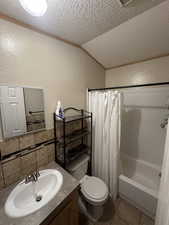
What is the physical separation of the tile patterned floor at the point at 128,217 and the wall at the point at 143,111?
859mm

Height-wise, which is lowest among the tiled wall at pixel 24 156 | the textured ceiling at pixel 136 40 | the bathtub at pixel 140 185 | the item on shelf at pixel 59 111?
the bathtub at pixel 140 185

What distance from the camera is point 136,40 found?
1417 mm

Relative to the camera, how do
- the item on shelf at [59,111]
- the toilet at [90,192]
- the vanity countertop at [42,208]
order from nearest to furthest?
the vanity countertop at [42,208]
the toilet at [90,192]
the item on shelf at [59,111]

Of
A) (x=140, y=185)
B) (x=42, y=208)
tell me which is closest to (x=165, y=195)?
(x=140, y=185)

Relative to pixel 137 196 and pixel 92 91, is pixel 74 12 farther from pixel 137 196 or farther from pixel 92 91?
pixel 137 196

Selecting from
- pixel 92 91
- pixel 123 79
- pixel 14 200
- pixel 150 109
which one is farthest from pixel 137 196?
pixel 123 79

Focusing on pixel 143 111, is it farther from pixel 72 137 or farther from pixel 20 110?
pixel 20 110

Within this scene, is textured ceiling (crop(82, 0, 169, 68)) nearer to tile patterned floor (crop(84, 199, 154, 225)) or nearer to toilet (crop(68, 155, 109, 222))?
toilet (crop(68, 155, 109, 222))

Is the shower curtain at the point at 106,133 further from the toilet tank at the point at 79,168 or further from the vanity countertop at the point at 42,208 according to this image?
the vanity countertop at the point at 42,208

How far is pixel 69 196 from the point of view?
899 mm

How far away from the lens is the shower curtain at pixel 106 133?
1.47m

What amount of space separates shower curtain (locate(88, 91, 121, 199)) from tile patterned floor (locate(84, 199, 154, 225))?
0.58ft

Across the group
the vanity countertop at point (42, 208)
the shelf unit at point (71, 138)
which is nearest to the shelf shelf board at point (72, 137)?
the shelf unit at point (71, 138)

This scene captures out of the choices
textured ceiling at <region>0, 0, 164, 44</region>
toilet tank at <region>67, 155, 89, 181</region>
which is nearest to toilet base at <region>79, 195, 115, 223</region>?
toilet tank at <region>67, 155, 89, 181</region>
